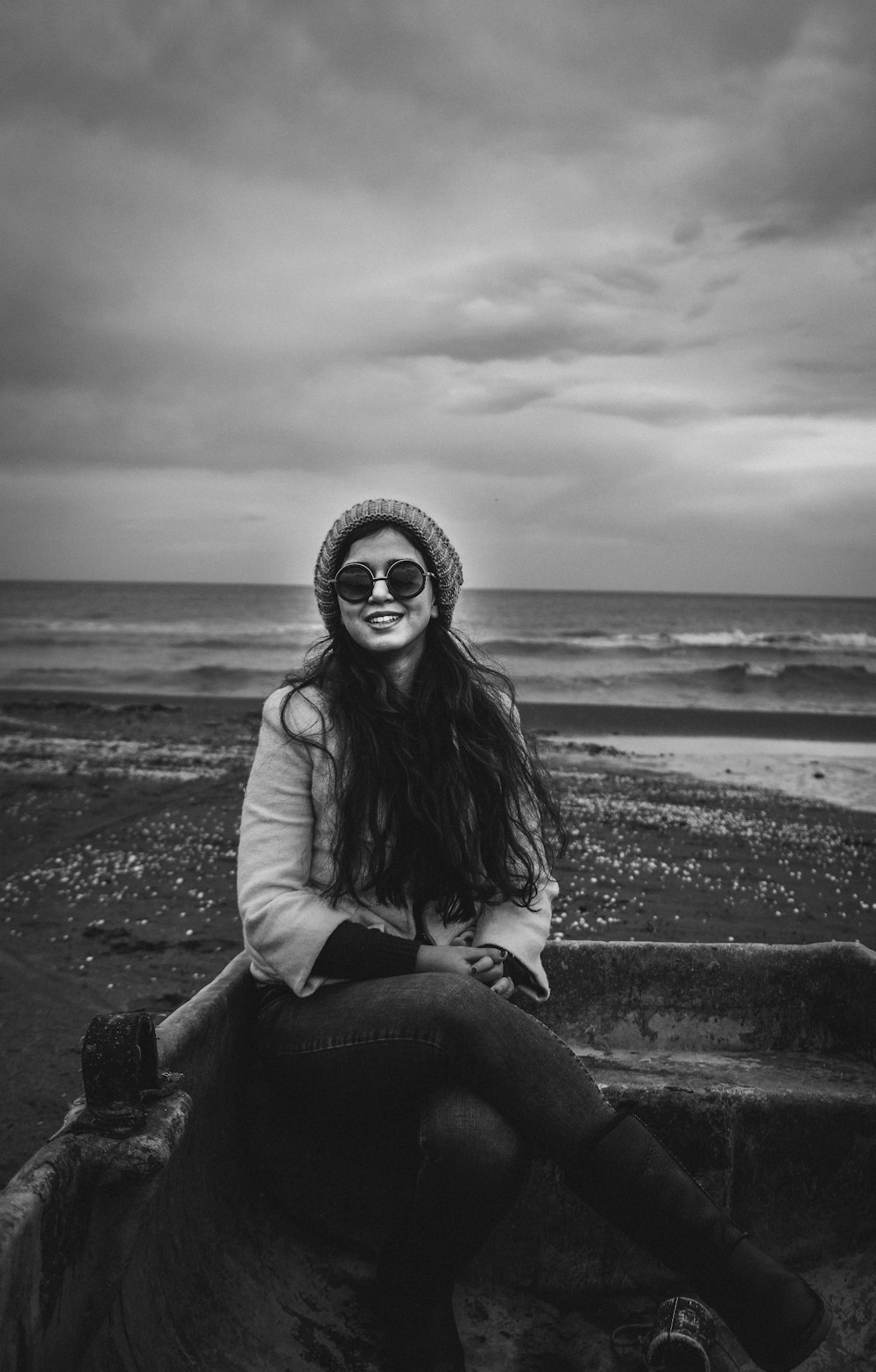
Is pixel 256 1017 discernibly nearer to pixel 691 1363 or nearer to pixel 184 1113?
pixel 184 1113

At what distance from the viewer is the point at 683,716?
635 inches

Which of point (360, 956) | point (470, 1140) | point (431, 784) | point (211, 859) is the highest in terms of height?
point (431, 784)

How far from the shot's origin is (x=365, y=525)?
2.81 meters

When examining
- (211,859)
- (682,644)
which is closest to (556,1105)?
(211,859)

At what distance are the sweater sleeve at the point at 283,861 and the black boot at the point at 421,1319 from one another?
0.65 metres

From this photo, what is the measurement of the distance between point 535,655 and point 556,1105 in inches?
1074

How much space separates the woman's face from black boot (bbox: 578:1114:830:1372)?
137 centimetres

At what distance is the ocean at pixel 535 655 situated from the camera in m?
20.2

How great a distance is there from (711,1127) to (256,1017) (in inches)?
49.5

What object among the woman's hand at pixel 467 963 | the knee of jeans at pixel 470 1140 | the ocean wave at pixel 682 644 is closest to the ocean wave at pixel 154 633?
the ocean wave at pixel 682 644

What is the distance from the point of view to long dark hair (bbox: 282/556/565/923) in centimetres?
254

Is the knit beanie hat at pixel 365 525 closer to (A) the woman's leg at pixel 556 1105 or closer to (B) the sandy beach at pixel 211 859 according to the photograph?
(A) the woman's leg at pixel 556 1105

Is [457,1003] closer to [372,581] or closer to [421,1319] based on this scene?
[421,1319]

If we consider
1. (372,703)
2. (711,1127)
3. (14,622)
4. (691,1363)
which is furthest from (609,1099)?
(14,622)
